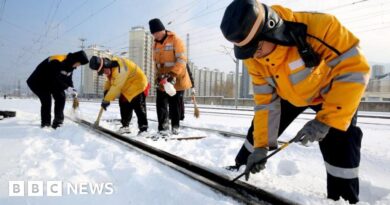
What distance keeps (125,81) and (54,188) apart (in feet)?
10.9

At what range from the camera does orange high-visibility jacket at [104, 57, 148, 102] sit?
5125mm

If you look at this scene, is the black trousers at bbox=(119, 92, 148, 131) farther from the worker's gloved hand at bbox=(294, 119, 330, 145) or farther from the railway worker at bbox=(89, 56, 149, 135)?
the worker's gloved hand at bbox=(294, 119, 330, 145)

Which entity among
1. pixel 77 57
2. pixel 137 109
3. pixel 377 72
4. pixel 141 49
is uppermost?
pixel 141 49

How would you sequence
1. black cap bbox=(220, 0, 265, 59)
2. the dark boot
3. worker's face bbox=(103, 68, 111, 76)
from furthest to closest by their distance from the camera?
the dark boot < worker's face bbox=(103, 68, 111, 76) < black cap bbox=(220, 0, 265, 59)

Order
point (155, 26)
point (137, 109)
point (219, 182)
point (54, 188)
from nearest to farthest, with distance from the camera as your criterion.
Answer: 1. point (54, 188)
2. point (219, 182)
3. point (155, 26)
4. point (137, 109)

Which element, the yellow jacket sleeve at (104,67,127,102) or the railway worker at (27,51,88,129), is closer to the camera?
the yellow jacket sleeve at (104,67,127,102)

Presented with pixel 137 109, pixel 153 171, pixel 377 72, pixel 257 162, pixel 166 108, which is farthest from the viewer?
pixel 377 72

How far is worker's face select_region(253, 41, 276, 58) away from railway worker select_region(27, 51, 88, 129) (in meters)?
4.83

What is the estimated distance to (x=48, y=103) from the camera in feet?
20.0

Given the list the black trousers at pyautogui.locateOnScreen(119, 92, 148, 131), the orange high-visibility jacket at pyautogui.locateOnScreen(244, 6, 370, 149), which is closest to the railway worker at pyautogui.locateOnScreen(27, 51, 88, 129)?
the black trousers at pyautogui.locateOnScreen(119, 92, 148, 131)

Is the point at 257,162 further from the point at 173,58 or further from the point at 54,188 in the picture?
the point at 173,58

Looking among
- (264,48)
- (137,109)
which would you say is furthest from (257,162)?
(137,109)

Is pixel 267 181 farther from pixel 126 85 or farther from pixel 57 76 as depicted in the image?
pixel 57 76

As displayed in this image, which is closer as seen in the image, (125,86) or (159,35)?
(159,35)
